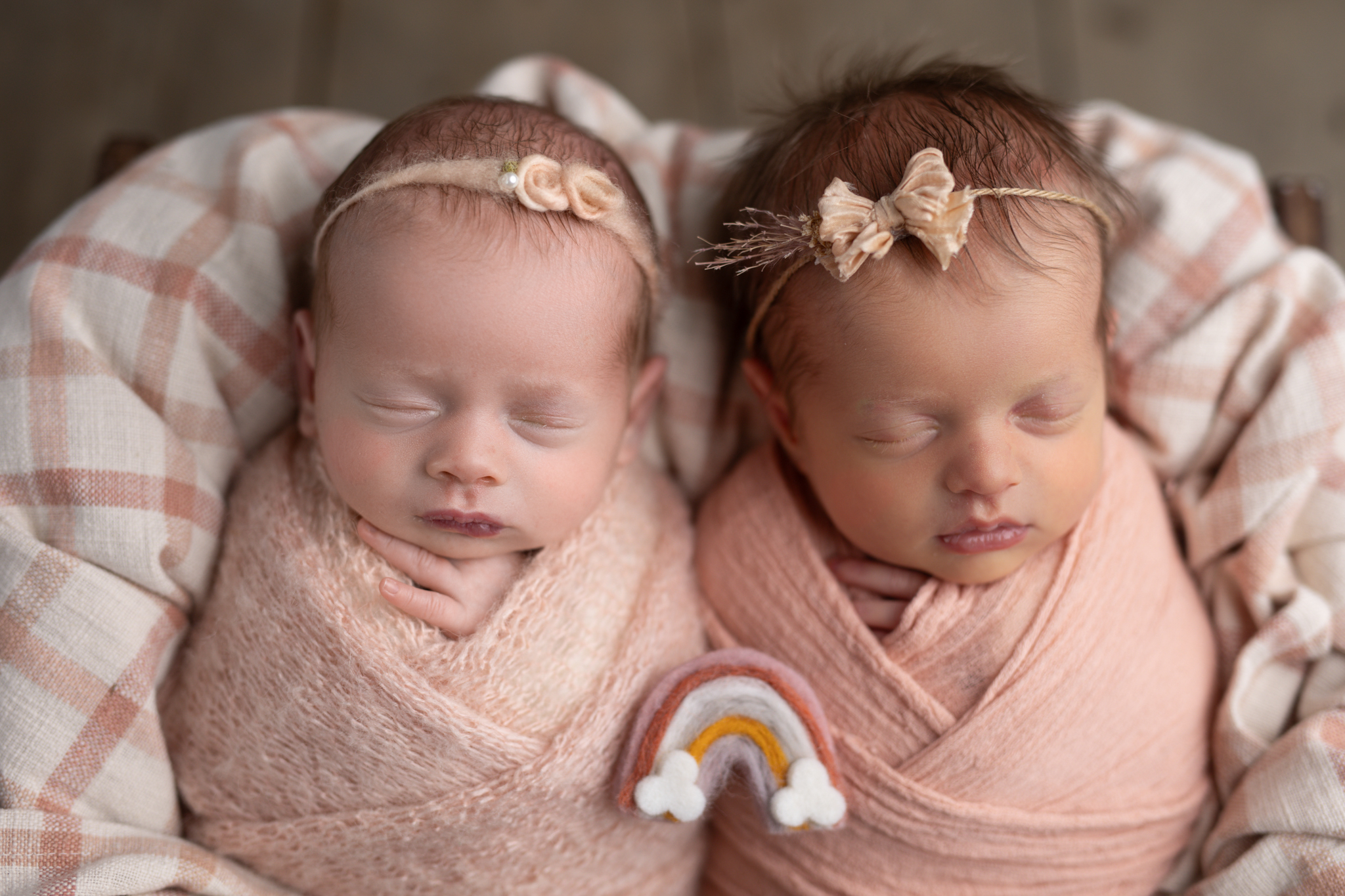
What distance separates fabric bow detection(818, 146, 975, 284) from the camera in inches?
36.8

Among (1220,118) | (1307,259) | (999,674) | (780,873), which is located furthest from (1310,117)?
(780,873)

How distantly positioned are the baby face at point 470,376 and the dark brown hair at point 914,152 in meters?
0.19

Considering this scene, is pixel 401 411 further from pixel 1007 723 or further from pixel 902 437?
pixel 1007 723

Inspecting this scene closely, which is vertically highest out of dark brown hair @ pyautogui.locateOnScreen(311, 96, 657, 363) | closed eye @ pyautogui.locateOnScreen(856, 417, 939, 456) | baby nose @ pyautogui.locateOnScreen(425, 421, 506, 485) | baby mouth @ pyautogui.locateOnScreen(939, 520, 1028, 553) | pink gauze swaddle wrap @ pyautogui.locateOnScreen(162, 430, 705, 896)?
dark brown hair @ pyautogui.locateOnScreen(311, 96, 657, 363)

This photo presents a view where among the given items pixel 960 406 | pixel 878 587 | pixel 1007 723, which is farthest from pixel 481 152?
pixel 1007 723

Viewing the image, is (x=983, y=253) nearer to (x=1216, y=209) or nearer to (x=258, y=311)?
(x=1216, y=209)

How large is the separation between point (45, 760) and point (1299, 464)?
4.83ft

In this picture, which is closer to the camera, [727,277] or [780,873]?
[780,873]

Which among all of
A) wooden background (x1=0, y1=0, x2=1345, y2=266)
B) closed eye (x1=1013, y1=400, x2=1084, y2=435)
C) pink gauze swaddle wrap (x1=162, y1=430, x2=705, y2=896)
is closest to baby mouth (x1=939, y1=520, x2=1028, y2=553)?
closed eye (x1=1013, y1=400, x2=1084, y2=435)

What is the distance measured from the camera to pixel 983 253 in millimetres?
994

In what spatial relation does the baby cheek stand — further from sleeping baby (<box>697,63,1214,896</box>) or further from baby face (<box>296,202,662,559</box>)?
sleeping baby (<box>697,63,1214,896</box>)

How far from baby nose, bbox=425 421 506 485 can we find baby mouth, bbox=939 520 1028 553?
488 millimetres

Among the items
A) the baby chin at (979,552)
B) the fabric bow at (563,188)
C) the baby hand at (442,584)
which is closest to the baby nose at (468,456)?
the baby hand at (442,584)

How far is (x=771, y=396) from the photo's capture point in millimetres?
1201
